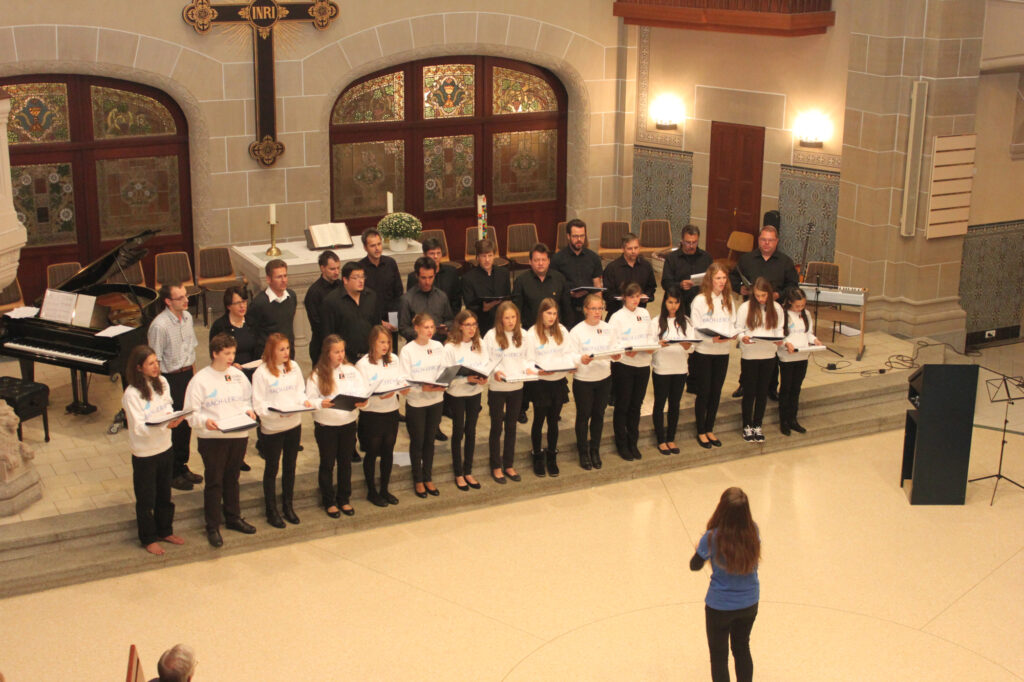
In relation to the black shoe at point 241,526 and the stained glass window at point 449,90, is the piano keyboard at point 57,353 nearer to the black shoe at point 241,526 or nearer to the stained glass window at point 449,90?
the black shoe at point 241,526

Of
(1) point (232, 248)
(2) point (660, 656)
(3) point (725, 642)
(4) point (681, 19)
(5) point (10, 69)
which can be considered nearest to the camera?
(3) point (725, 642)

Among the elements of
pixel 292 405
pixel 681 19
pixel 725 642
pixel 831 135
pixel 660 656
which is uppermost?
pixel 681 19

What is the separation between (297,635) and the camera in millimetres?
7625

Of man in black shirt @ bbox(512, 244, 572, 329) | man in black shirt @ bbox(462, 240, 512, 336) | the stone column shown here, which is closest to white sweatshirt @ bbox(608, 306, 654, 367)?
man in black shirt @ bbox(512, 244, 572, 329)

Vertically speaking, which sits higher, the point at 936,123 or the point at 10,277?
the point at 936,123

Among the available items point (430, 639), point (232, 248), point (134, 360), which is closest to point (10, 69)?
point (232, 248)

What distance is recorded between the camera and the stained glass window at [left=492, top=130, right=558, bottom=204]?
15.1 metres

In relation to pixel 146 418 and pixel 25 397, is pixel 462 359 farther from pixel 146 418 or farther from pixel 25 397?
pixel 25 397

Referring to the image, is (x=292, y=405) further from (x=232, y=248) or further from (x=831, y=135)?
(x=831, y=135)

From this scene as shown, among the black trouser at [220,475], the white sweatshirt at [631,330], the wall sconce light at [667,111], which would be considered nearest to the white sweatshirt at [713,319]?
the white sweatshirt at [631,330]

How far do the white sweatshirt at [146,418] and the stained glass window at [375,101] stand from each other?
6528 mm

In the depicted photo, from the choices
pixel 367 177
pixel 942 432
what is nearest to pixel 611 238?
pixel 367 177

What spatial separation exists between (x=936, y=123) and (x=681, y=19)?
3013 mm

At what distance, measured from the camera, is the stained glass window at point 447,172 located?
575 inches
